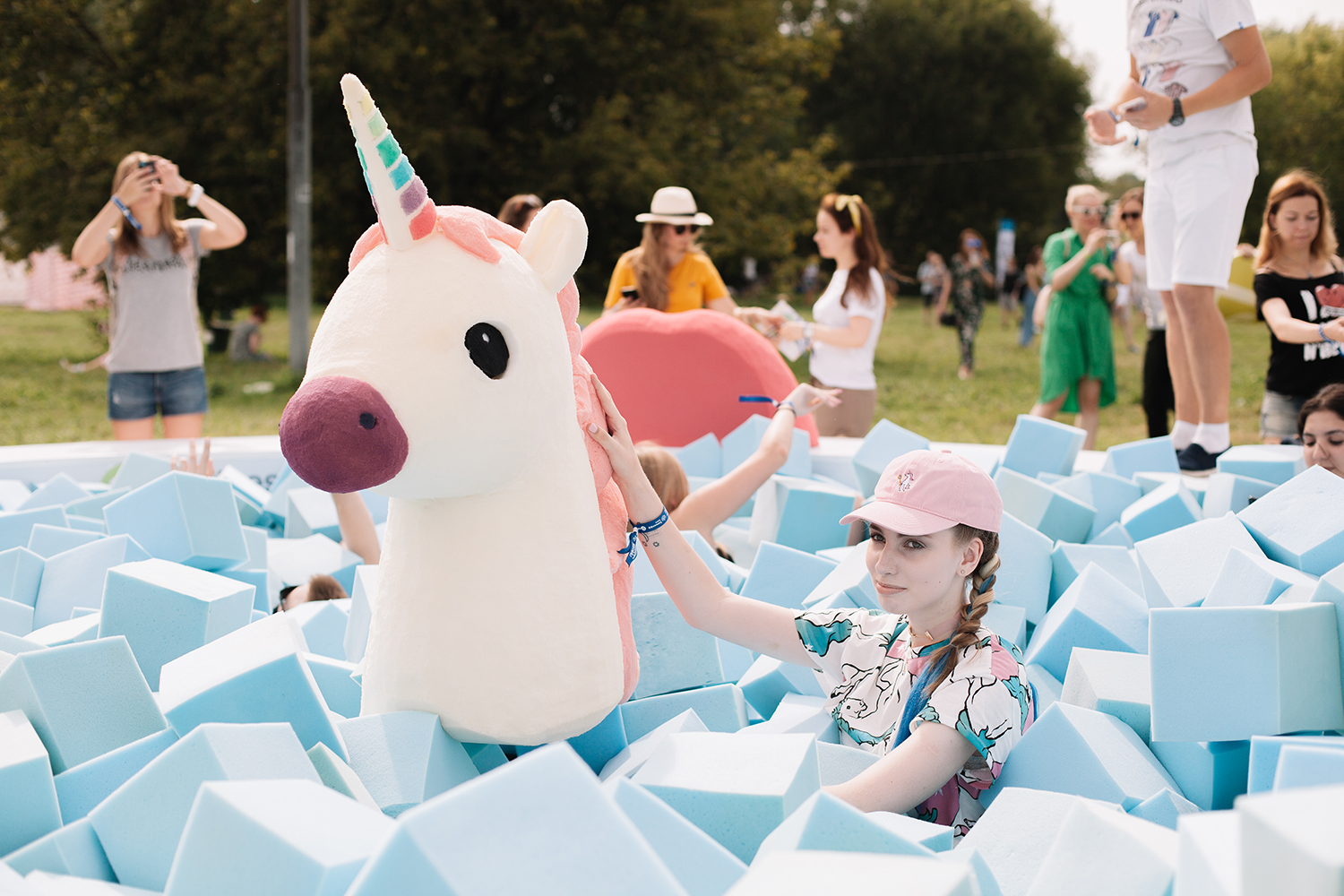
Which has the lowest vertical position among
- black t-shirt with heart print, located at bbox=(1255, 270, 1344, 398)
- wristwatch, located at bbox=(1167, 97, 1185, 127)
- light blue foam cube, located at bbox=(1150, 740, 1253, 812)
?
light blue foam cube, located at bbox=(1150, 740, 1253, 812)

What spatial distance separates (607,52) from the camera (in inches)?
557

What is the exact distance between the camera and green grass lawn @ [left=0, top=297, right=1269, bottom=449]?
23.9 ft

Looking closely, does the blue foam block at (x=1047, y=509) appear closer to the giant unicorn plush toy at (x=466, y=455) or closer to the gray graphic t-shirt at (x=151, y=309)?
the giant unicorn plush toy at (x=466, y=455)

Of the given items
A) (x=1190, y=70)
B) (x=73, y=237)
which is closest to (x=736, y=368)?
(x=1190, y=70)

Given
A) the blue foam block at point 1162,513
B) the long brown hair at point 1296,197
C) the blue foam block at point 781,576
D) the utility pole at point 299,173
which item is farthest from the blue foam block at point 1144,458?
the utility pole at point 299,173

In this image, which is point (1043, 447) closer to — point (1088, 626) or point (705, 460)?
point (705, 460)

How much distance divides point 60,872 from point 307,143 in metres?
8.54

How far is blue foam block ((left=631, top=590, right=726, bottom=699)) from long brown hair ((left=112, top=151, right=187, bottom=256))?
2.97 metres

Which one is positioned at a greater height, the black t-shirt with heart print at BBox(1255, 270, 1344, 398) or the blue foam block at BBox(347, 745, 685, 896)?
the black t-shirt with heart print at BBox(1255, 270, 1344, 398)

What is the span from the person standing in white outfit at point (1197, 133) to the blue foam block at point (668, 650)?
208cm

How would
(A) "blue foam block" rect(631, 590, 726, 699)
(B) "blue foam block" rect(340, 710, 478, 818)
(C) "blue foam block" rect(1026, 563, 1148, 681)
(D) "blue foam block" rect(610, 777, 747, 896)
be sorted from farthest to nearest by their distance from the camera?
(C) "blue foam block" rect(1026, 563, 1148, 681), (A) "blue foam block" rect(631, 590, 726, 699), (B) "blue foam block" rect(340, 710, 478, 818), (D) "blue foam block" rect(610, 777, 747, 896)

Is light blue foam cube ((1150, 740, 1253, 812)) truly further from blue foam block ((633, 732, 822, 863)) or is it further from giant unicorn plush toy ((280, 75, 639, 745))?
giant unicorn plush toy ((280, 75, 639, 745))

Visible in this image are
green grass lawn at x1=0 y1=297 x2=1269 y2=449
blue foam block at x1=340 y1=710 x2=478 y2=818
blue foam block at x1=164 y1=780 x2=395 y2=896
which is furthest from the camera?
green grass lawn at x1=0 y1=297 x2=1269 y2=449

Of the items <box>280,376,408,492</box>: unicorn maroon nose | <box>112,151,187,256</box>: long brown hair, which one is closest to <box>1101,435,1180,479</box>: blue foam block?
<box>280,376,408,492</box>: unicorn maroon nose
